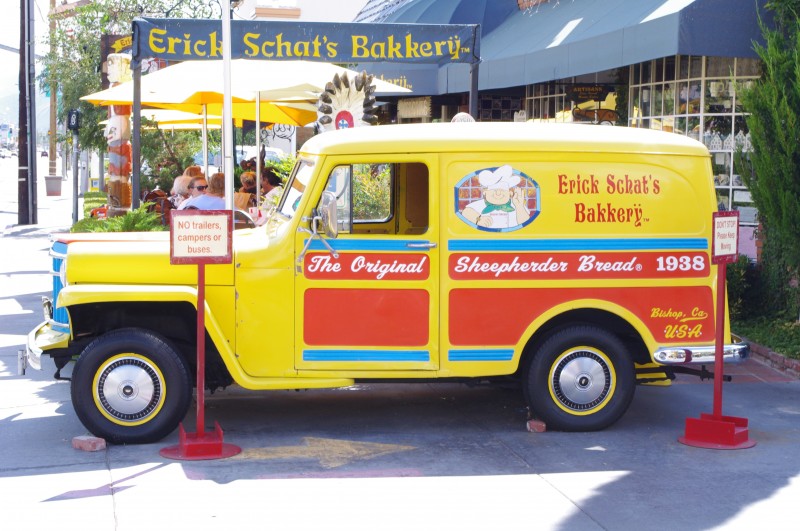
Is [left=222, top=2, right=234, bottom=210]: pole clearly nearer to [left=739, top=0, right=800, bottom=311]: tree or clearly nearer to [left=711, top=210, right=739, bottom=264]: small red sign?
[left=711, top=210, right=739, bottom=264]: small red sign

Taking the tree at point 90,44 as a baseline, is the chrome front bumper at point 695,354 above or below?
below

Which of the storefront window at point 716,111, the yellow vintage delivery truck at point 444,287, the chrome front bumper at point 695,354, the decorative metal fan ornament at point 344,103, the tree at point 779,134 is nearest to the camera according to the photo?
the yellow vintage delivery truck at point 444,287

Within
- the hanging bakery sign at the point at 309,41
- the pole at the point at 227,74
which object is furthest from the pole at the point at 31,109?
the pole at the point at 227,74

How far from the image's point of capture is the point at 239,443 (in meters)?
7.59

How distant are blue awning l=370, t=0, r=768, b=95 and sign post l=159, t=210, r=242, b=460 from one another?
18.9 feet

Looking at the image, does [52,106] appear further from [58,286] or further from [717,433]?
[717,433]

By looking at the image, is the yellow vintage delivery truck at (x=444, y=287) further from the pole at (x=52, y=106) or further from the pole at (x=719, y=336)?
the pole at (x=52, y=106)

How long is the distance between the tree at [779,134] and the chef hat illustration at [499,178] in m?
Answer: 3.67

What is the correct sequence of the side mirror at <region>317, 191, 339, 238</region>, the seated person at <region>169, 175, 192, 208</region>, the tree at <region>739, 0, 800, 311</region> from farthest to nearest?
the seated person at <region>169, 175, 192, 208</region>
the tree at <region>739, 0, 800, 311</region>
the side mirror at <region>317, 191, 339, 238</region>

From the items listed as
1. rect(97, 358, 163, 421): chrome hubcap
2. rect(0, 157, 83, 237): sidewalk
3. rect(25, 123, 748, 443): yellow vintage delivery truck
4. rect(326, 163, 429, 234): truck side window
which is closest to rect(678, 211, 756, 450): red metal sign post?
rect(25, 123, 748, 443): yellow vintage delivery truck

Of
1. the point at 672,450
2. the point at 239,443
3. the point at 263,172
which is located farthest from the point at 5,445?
the point at 263,172

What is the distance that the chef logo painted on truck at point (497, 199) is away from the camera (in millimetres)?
7738

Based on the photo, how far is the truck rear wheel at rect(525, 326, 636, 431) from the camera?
25.8ft

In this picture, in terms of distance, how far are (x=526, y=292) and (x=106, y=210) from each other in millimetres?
13819
